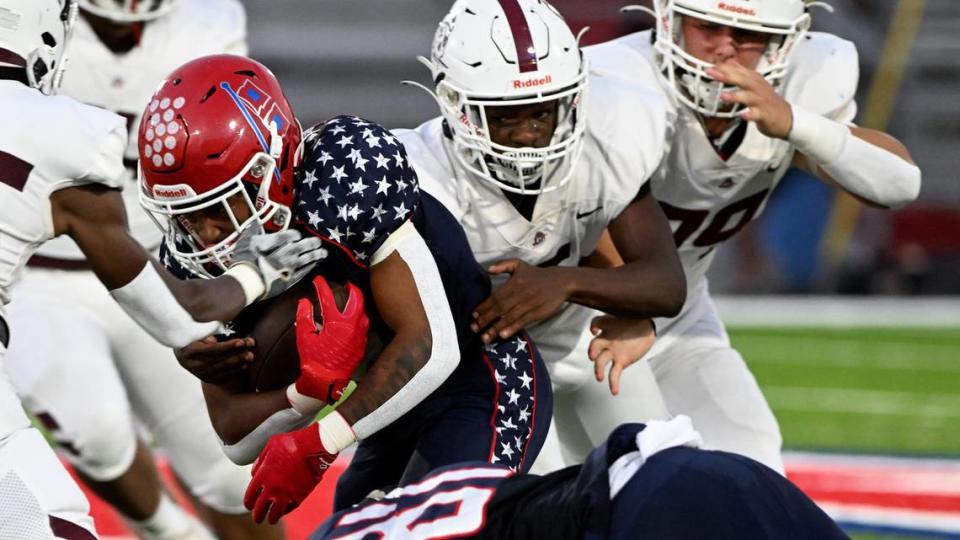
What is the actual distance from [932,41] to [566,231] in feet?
31.6

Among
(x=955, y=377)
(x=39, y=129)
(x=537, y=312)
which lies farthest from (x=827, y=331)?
(x=39, y=129)

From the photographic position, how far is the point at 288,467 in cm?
226

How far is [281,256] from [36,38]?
502mm

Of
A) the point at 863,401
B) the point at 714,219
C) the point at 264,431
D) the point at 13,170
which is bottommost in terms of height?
the point at 863,401

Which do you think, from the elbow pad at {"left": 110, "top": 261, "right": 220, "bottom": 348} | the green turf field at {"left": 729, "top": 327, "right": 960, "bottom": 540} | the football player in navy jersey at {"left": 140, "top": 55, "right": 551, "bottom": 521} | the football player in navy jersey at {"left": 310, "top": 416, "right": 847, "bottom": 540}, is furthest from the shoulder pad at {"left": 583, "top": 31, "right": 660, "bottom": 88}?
the green turf field at {"left": 729, "top": 327, "right": 960, "bottom": 540}

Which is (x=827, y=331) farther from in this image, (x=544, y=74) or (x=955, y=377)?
(x=544, y=74)

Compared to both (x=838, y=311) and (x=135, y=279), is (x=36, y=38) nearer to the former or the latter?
(x=135, y=279)

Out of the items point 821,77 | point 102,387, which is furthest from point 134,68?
point 821,77

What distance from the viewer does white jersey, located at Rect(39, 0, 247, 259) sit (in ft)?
11.8

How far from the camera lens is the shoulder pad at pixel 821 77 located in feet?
10.8

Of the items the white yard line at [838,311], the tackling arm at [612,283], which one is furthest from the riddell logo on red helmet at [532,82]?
the white yard line at [838,311]

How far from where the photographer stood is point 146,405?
3551 mm

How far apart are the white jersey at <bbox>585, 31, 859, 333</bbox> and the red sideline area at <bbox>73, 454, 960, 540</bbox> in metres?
1.22

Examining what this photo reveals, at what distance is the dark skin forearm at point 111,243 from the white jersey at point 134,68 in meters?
1.24
